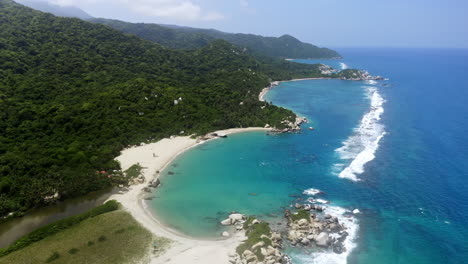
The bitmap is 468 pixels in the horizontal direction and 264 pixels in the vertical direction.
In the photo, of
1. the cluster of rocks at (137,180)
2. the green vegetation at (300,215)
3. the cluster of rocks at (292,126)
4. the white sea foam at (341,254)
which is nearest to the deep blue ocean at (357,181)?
the white sea foam at (341,254)

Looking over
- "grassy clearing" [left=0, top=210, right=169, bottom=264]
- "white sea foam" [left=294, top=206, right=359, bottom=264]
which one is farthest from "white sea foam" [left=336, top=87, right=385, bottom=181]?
"grassy clearing" [left=0, top=210, right=169, bottom=264]

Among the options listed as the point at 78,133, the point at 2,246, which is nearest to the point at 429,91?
the point at 78,133

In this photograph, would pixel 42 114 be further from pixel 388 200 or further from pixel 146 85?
pixel 388 200

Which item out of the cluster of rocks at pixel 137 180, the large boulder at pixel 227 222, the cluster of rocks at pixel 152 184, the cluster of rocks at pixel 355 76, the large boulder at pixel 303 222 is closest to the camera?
the large boulder at pixel 303 222

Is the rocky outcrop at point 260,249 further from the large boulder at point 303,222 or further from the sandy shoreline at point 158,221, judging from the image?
the large boulder at point 303,222

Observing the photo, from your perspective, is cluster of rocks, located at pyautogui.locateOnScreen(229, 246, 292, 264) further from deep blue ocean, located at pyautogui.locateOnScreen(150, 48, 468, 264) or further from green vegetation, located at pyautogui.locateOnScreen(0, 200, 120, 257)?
green vegetation, located at pyautogui.locateOnScreen(0, 200, 120, 257)

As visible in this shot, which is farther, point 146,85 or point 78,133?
point 146,85
